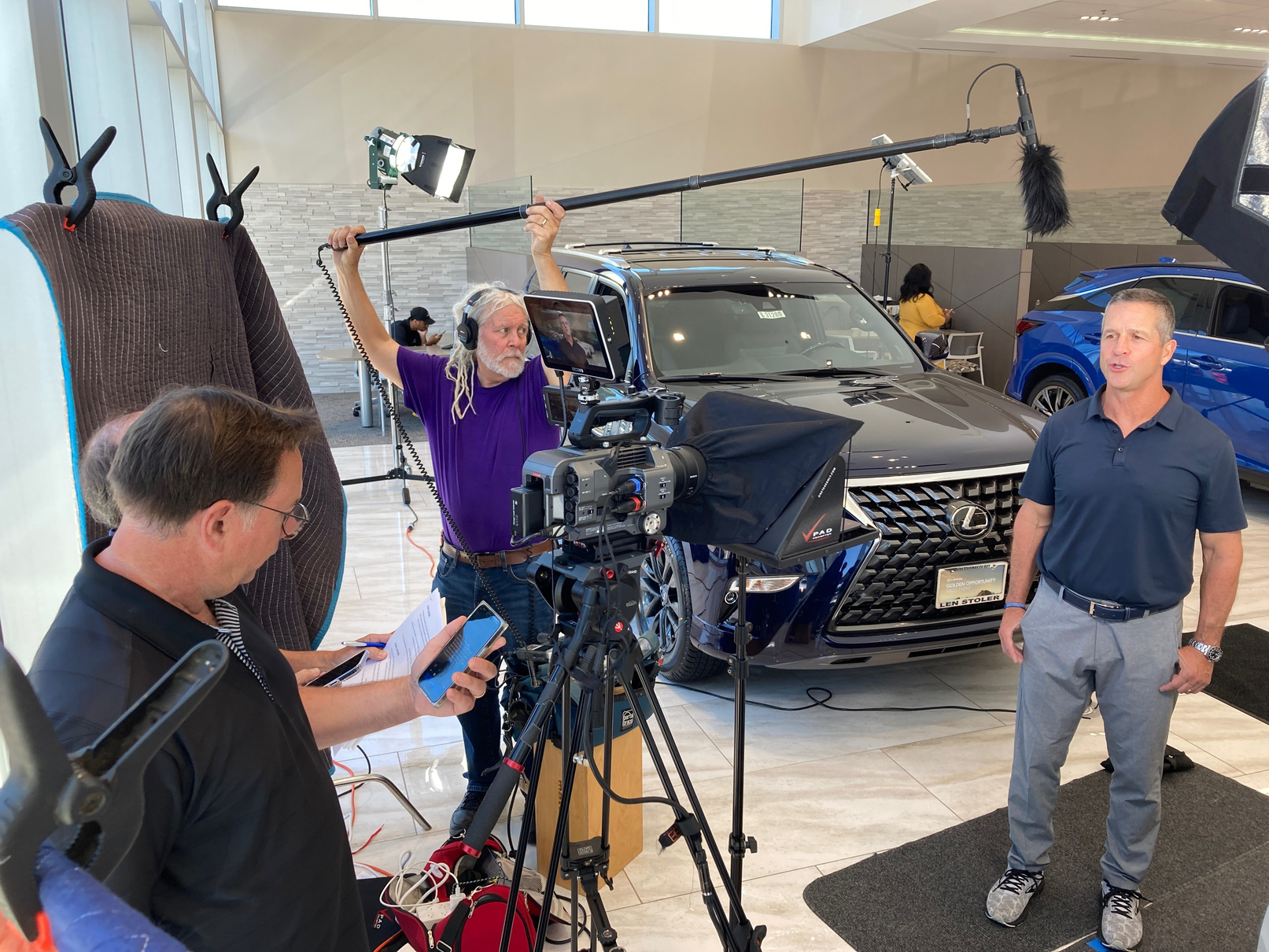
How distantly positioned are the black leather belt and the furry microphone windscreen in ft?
27.9

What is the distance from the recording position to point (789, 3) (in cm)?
1324

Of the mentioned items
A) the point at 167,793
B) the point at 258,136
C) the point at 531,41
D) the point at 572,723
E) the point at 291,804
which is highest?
the point at 531,41

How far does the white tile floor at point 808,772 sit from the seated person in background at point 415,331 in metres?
3.47

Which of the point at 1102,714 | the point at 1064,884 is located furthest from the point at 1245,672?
the point at 1102,714

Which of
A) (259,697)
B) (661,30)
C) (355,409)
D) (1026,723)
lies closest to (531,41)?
(661,30)

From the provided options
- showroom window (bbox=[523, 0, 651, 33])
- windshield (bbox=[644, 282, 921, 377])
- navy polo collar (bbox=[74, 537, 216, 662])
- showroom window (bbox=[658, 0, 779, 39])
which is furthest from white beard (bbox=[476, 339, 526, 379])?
showroom window (bbox=[658, 0, 779, 39])

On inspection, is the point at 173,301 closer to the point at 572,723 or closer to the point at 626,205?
the point at 572,723

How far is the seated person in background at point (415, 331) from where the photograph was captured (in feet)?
25.0

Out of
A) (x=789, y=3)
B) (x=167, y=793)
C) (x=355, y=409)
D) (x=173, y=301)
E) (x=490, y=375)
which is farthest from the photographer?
(x=789, y=3)

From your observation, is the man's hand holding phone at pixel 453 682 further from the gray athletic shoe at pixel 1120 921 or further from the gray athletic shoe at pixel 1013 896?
the gray athletic shoe at pixel 1120 921

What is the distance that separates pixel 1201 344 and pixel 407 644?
6586mm

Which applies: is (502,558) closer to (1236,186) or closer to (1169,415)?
(1169,415)

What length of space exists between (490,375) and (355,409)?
27.6 ft

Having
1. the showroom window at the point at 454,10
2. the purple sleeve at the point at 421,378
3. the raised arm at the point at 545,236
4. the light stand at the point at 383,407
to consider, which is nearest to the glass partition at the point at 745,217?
the showroom window at the point at 454,10
